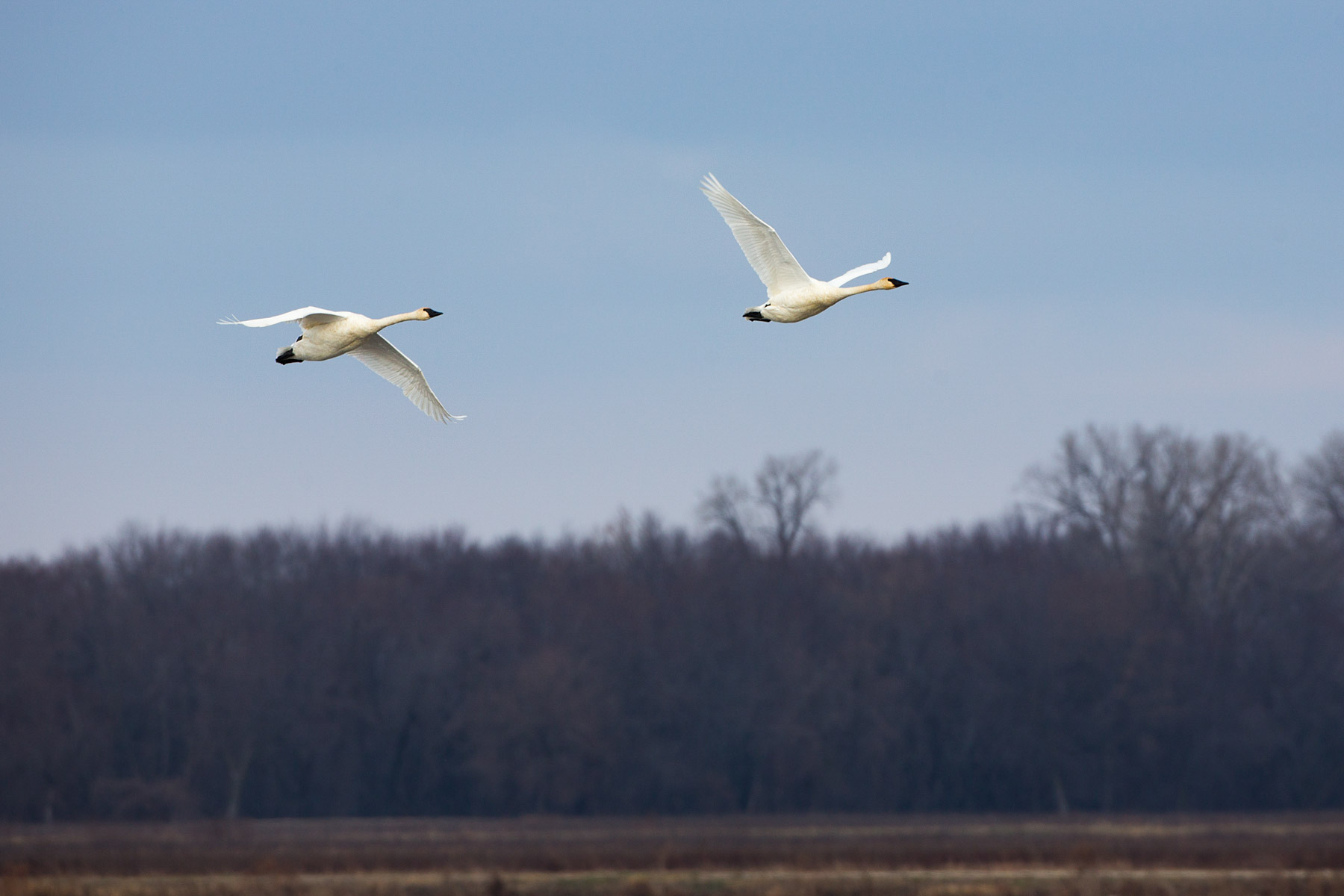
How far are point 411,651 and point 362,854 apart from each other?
28.6 meters

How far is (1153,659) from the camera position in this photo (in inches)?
2584

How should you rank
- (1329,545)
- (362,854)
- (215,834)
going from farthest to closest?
1. (1329,545)
2. (215,834)
3. (362,854)

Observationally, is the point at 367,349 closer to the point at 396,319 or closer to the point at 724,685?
the point at 396,319

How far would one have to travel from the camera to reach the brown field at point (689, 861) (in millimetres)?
33469

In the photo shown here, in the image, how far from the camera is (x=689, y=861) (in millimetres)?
38250


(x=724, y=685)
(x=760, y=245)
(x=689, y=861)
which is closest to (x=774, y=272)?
(x=760, y=245)

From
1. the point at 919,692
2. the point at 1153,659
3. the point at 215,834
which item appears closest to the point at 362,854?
Answer: the point at 215,834

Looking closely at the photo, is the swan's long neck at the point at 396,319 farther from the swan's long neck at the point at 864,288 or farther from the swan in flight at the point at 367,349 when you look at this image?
the swan's long neck at the point at 864,288

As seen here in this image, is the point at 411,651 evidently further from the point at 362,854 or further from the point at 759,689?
the point at 362,854

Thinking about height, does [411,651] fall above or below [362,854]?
above

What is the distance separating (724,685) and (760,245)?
4675 cm

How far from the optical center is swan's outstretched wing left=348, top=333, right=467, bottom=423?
21.4 meters

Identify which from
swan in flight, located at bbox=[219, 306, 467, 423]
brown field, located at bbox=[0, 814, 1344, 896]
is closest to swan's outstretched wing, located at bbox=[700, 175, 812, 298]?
swan in flight, located at bbox=[219, 306, 467, 423]

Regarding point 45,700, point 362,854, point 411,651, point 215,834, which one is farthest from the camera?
point 411,651
